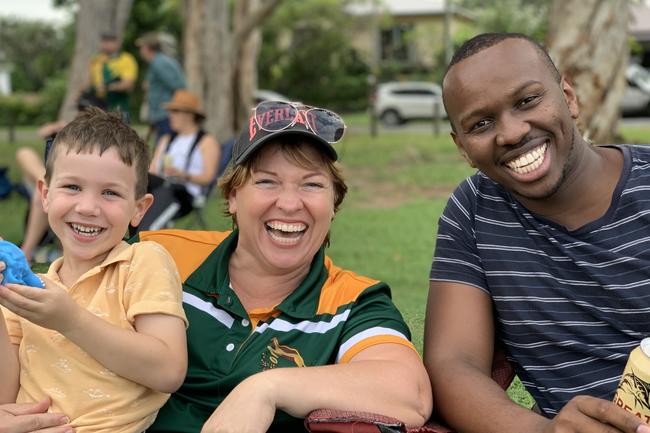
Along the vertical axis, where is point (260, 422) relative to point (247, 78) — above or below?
above

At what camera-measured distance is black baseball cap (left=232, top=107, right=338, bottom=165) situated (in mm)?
2613

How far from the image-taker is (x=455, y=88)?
2.64 metres

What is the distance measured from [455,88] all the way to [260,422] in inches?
45.7

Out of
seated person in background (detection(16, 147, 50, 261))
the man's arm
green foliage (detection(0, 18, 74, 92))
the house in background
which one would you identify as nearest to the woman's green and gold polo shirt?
the man's arm

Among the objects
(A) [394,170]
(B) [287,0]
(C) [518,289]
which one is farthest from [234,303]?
(B) [287,0]

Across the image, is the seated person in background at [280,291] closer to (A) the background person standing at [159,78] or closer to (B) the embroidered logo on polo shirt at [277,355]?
(B) the embroidered logo on polo shirt at [277,355]

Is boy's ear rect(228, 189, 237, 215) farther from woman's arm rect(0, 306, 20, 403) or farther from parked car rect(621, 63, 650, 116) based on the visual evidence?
parked car rect(621, 63, 650, 116)

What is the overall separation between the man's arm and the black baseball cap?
0.56 metres

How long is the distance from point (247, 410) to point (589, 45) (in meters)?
7.22

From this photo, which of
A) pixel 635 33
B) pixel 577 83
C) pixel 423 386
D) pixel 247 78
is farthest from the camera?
pixel 635 33

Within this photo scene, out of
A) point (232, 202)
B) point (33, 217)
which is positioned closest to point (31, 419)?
point (232, 202)

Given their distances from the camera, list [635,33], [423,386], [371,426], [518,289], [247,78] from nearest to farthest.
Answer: [371,426] → [423,386] → [518,289] → [247,78] → [635,33]

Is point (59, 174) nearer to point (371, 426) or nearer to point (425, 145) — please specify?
point (371, 426)

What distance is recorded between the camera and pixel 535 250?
8.51ft
